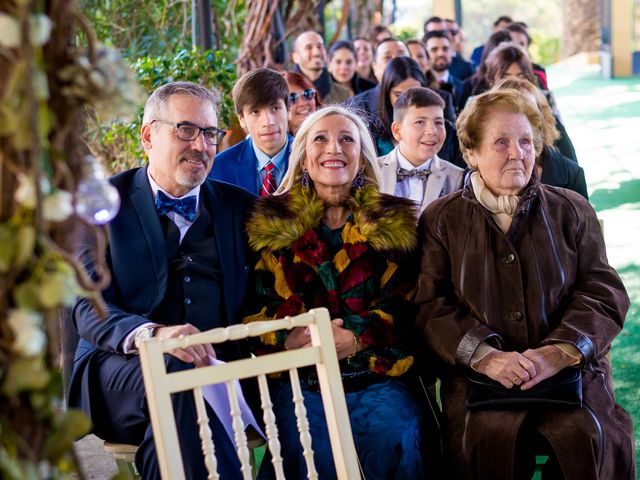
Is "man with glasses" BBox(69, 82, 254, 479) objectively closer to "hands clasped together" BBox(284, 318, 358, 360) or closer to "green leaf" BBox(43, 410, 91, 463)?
"hands clasped together" BBox(284, 318, 358, 360)

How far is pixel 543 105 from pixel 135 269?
7.50 ft

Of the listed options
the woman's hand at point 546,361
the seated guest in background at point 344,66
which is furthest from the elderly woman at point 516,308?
the seated guest in background at point 344,66

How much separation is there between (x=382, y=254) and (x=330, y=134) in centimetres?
47

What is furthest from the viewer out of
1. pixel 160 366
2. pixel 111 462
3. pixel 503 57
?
pixel 503 57

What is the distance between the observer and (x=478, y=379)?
2873 millimetres

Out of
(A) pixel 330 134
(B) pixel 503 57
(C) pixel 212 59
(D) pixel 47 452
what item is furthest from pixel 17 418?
(B) pixel 503 57

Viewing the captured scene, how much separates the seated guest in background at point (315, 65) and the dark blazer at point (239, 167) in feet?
7.83

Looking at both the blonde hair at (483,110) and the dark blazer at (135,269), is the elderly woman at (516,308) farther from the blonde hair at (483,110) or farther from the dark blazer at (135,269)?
the dark blazer at (135,269)

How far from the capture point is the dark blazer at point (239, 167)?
4.23 meters

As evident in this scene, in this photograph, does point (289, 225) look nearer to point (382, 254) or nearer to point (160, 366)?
point (382, 254)

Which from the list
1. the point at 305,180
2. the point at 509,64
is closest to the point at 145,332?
the point at 305,180

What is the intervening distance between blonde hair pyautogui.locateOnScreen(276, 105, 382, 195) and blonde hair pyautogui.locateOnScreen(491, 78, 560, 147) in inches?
32.1

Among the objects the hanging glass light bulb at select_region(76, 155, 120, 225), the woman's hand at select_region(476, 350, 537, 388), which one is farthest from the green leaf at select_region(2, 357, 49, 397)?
the woman's hand at select_region(476, 350, 537, 388)

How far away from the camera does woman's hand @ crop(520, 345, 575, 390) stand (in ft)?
9.14
